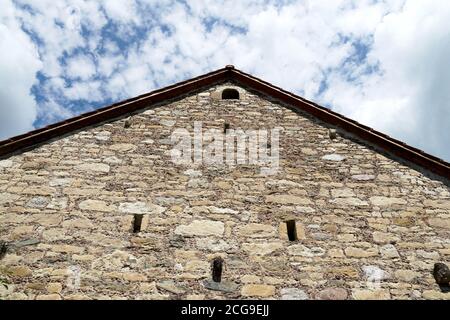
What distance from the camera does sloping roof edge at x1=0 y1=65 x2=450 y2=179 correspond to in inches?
237

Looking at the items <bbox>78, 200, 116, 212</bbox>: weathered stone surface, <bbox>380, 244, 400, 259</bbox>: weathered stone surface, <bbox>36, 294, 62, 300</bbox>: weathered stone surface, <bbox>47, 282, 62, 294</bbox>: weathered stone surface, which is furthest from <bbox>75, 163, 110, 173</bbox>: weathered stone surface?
<bbox>380, 244, 400, 259</bbox>: weathered stone surface

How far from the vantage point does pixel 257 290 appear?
4539mm

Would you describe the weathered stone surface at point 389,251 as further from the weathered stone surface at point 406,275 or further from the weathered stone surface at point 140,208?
the weathered stone surface at point 140,208

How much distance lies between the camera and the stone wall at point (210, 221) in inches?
180

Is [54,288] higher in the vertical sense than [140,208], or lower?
lower

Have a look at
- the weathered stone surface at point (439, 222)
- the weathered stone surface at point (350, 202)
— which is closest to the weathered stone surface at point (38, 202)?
the weathered stone surface at point (350, 202)

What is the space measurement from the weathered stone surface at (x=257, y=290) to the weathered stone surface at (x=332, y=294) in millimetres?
498

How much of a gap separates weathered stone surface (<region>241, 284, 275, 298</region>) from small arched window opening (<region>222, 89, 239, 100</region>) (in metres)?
3.60

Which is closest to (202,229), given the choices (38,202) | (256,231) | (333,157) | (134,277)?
(256,231)

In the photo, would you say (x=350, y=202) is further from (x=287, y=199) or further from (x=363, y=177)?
(x=287, y=199)

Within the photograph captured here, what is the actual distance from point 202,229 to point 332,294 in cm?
161

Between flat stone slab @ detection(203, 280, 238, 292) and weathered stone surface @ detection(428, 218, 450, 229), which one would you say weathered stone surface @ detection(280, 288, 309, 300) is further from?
weathered stone surface @ detection(428, 218, 450, 229)
